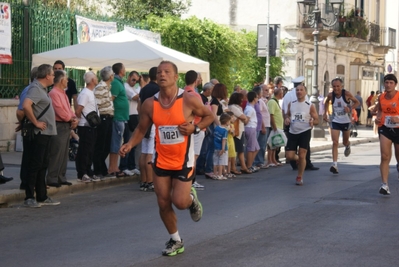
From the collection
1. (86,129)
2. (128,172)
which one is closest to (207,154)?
(128,172)

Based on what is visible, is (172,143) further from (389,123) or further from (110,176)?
(110,176)

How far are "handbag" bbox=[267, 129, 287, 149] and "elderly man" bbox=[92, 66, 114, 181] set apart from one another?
503 centimetres

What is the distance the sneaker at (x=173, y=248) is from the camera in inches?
329

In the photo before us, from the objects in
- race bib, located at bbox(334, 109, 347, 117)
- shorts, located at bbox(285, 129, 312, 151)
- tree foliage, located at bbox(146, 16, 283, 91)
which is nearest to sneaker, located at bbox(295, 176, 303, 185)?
shorts, located at bbox(285, 129, 312, 151)

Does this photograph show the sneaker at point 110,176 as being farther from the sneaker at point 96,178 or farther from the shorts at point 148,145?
the shorts at point 148,145

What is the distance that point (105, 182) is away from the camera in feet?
49.2

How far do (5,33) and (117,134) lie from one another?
16.7ft

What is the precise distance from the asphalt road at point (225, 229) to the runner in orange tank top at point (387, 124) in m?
0.44

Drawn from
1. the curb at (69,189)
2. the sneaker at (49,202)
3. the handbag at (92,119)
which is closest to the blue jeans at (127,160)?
the curb at (69,189)

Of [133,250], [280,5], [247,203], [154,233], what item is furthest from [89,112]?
[280,5]

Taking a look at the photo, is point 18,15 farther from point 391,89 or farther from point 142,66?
point 391,89

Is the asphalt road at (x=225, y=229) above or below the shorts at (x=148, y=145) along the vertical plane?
below

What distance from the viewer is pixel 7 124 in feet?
65.0

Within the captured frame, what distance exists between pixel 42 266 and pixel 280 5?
1302 inches
